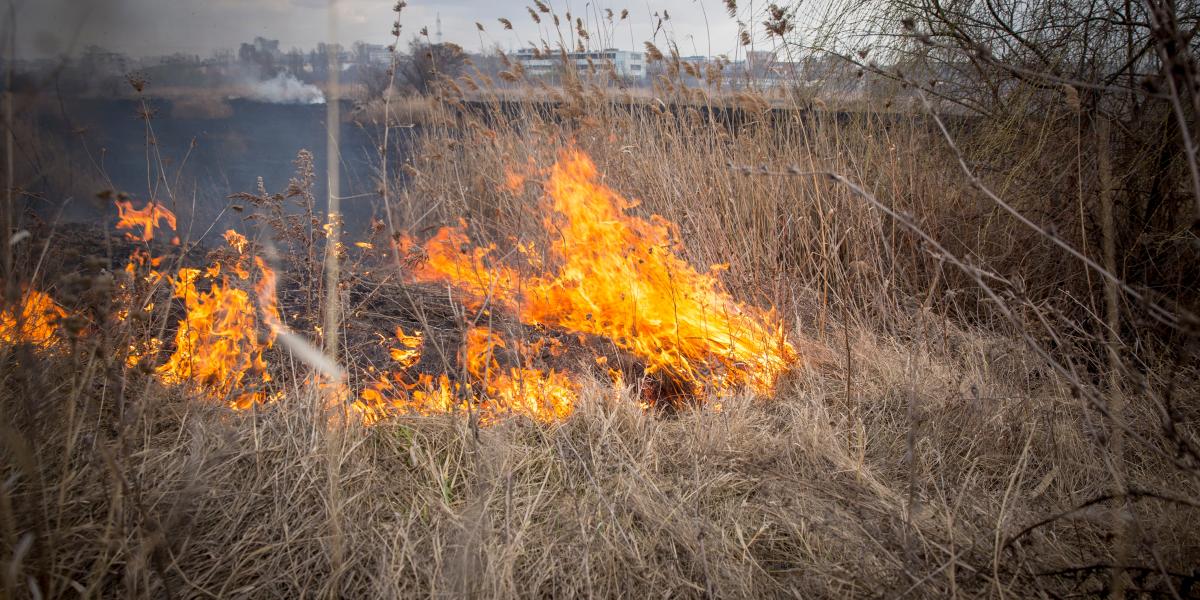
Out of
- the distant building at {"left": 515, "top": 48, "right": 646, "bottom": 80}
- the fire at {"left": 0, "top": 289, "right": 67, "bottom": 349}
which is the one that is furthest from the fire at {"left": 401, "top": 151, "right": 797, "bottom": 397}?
the distant building at {"left": 515, "top": 48, "right": 646, "bottom": 80}

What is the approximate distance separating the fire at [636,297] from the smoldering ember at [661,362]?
23 millimetres

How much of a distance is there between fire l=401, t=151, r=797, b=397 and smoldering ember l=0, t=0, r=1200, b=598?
2 cm

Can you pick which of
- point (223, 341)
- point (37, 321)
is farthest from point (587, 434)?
point (37, 321)

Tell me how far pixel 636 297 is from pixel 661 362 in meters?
0.43

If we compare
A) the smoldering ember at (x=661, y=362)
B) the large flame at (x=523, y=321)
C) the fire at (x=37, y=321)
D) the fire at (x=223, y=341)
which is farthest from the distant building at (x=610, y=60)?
the fire at (x=37, y=321)

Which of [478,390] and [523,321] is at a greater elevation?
[523,321]

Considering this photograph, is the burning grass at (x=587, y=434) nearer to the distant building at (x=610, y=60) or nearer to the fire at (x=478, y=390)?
the fire at (x=478, y=390)

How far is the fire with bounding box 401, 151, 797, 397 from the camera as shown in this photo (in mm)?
3318

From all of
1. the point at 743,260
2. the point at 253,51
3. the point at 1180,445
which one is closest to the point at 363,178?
the point at 253,51

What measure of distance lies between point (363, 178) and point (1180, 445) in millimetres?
9886

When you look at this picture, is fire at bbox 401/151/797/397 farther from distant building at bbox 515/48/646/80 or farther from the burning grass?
distant building at bbox 515/48/646/80

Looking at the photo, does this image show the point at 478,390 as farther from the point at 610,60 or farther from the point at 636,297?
the point at 610,60

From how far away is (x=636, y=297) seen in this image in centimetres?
364

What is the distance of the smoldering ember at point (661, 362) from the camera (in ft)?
6.01
